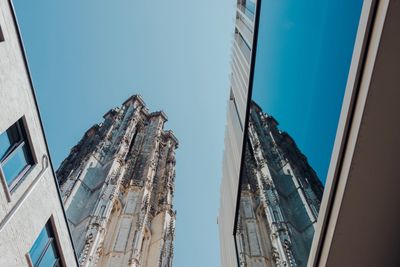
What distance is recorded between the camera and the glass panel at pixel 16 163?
8727mm

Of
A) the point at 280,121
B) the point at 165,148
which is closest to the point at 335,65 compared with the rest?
the point at 280,121

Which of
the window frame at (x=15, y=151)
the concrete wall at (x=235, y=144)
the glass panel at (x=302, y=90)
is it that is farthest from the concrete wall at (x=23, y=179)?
the concrete wall at (x=235, y=144)

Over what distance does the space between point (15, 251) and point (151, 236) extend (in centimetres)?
2367

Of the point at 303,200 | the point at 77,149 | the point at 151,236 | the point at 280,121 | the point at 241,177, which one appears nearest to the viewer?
the point at 303,200

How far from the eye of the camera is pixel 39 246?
980 cm

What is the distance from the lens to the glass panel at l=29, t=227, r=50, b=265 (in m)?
9.40

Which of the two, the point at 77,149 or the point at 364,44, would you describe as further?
the point at 77,149

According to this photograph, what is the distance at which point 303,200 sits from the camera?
824cm

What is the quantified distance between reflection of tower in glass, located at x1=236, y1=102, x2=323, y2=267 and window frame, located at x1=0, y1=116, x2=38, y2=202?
23.3ft

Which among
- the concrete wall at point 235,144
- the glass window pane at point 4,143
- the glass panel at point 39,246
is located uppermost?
the concrete wall at point 235,144

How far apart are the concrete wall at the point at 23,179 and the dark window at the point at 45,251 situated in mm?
223

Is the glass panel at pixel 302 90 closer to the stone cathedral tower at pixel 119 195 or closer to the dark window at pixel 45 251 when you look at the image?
the dark window at pixel 45 251

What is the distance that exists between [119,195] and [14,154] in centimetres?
2255

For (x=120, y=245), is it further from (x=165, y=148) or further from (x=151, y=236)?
(x=165, y=148)
